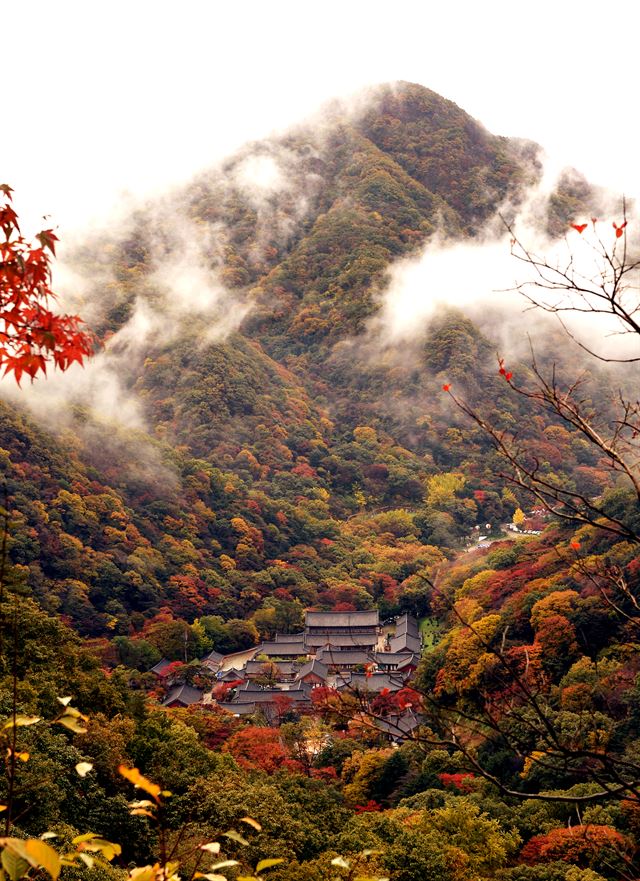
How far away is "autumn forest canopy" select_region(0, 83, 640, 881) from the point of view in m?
3.96

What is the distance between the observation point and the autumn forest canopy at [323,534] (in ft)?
13.0

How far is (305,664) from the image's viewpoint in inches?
1181

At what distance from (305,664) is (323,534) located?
1423cm

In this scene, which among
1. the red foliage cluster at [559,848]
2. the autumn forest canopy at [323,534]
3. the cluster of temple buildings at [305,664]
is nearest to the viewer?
the autumn forest canopy at [323,534]

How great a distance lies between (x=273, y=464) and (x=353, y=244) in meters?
39.6

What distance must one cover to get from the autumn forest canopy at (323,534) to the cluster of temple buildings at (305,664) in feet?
0.60

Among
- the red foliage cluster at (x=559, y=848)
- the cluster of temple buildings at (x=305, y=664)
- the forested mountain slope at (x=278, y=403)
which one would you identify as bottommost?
the red foliage cluster at (x=559, y=848)

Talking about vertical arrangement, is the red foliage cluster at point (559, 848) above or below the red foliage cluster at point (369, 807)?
below

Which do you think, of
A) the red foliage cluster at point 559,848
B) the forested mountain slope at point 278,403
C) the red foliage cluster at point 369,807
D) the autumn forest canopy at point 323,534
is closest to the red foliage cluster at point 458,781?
the autumn forest canopy at point 323,534

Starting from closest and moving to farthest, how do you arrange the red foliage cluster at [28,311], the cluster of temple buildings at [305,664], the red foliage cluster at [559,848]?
1. the red foliage cluster at [28,311]
2. the red foliage cluster at [559,848]
3. the cluster of temple buildings at [305,664]

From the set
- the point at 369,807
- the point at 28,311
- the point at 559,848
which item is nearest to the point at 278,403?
the point at 369,807

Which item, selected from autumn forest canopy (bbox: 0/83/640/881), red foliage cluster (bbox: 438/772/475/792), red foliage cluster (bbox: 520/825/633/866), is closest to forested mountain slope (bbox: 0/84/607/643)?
autumn forest canopy (bbox: 0/83/640/881)

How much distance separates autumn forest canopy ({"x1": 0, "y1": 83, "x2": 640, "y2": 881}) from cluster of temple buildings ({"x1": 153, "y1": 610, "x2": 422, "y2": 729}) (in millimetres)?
183

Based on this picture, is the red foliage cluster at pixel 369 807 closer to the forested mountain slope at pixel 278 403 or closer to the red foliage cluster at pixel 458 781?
the red foliage cluster at pixel 458 781
